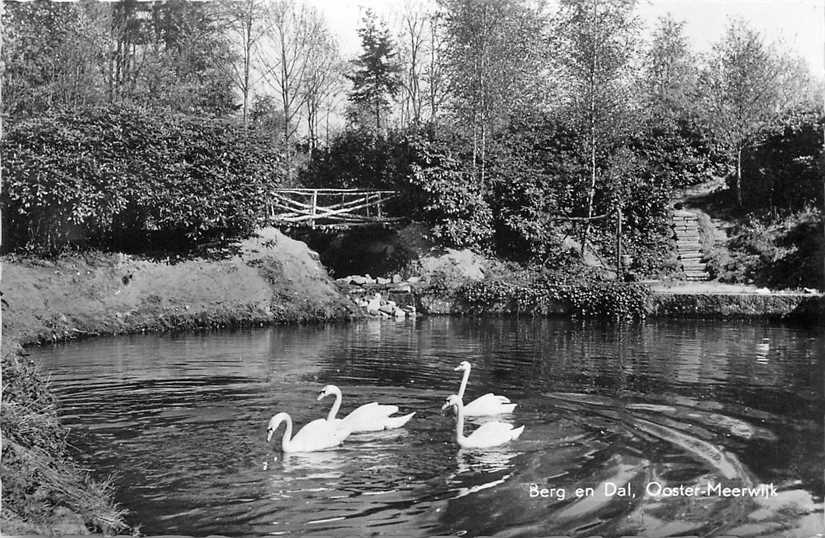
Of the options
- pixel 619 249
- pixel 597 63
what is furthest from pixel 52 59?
pixel 619 249

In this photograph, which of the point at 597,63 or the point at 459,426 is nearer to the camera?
the point at 459,426

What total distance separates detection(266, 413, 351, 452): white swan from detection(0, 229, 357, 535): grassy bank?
182cm

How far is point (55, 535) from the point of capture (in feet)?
19.3

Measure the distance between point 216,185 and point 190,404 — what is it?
502 inches

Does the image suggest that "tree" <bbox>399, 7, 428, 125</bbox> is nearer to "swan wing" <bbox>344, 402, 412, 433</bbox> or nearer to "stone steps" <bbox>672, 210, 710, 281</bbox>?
"stone steps" <bbox>672, 210, 710, 281</bbox>

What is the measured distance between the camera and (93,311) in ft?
60.0

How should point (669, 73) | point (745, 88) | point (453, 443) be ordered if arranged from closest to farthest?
point (453, 443), point (745, 88), point (669, 73)

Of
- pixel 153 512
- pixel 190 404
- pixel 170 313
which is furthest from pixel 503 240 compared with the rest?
pixel 153 512

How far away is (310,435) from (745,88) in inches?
1097

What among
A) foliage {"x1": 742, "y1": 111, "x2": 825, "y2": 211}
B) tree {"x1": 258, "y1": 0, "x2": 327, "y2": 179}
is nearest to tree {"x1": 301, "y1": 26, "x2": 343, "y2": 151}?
tree {"x1": 258, "y1": 0, "x2": 327, "y2": 179}

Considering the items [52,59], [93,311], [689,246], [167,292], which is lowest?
[93,311]

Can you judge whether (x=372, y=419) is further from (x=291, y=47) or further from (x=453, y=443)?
(x=291, y=47)

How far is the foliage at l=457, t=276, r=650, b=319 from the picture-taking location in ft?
73.7

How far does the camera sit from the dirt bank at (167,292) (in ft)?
55.3
